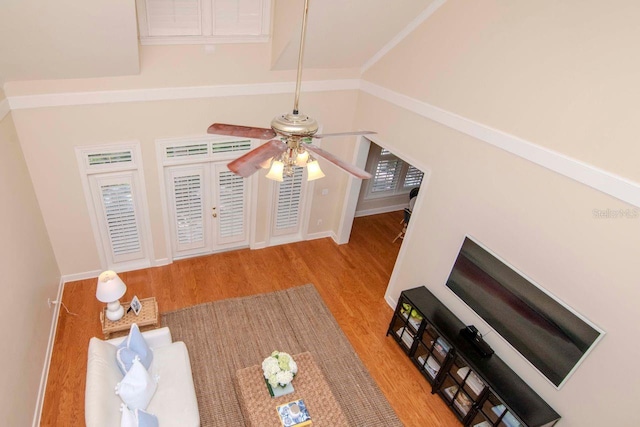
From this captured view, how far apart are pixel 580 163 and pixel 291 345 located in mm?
3782

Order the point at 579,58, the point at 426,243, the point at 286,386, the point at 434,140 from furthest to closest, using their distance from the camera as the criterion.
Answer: the point at 426,243 < the point at 434,140 < the point at 286,386 < the point at 579,58

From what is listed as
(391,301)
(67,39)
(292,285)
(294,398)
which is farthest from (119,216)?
(391,301)

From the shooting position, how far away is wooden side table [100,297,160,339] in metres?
4.49

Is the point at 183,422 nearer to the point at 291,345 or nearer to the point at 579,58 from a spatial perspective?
the point at 291,345

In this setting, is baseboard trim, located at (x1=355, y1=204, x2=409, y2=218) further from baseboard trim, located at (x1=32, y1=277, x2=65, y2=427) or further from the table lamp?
baseboard trim, located at (x1=32, y1=277, x2=65, y2=427)

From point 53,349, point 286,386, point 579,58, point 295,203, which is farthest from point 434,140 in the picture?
point 53,349

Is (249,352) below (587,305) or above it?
below

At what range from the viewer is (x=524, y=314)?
3.73 metres

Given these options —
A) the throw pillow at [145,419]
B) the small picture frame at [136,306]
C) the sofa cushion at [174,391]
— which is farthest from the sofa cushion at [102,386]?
the small picture frame at [136,306]

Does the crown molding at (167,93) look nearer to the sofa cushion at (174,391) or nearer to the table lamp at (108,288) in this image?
the table lamp at (108,288)

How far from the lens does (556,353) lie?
350 cm

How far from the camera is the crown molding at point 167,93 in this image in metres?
4.21

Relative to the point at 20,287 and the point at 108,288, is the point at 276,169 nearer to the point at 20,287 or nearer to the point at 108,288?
the point at 108,288

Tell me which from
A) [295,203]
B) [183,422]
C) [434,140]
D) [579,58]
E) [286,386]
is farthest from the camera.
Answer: [295,203]
